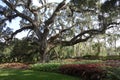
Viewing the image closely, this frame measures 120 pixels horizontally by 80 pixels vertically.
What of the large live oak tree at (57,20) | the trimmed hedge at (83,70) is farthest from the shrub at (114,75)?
the large live oak tree at (57,20)

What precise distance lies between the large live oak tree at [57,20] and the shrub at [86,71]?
14.2m

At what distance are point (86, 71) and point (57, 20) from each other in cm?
1842

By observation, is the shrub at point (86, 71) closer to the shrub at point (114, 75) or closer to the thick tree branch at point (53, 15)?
the shrub at point (114, 75)

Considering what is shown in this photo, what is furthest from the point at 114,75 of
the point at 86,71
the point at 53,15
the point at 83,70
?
the point at 53,15

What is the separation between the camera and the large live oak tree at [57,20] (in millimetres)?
30625

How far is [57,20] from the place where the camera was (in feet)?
105

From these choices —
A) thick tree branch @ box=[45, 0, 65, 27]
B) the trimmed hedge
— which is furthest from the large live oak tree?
the trimmed hedge

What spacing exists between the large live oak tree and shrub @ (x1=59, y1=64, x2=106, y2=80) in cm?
1417

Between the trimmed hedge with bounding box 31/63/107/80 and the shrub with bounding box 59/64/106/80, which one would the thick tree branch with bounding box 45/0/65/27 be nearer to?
the trimmed hedge with bounding box 31/63/107/80

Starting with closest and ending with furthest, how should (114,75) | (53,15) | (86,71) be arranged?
(114,75), (86,71), (53,15)

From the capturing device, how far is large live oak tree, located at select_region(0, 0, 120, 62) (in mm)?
30625

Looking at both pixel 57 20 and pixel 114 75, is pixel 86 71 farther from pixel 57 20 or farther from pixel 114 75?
pixel 57 20

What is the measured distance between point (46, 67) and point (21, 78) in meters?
4.16

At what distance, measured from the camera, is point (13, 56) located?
3441 cm
